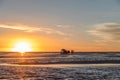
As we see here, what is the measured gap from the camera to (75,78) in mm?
38500

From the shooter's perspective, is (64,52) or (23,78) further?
(64,52)

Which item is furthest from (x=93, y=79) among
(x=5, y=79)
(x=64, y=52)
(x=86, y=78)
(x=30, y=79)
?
(x=64, y=52)

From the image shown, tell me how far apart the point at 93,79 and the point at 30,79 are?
7399mm

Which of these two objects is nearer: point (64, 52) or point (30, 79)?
point (30, 79)

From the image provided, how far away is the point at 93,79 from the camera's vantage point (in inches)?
1467

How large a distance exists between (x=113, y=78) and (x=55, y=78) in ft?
22.6

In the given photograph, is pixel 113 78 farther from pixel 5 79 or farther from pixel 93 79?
pixel 5 79

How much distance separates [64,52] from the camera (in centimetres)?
19738

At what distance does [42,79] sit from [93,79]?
6.00m

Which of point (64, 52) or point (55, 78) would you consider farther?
point (64, 52)

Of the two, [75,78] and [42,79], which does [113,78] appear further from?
[42,79]

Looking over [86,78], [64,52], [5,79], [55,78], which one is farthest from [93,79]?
[64,52]

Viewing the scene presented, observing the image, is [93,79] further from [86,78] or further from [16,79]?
[16,79]

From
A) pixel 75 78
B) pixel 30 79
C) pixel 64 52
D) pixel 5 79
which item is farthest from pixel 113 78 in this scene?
pixel 64 52
